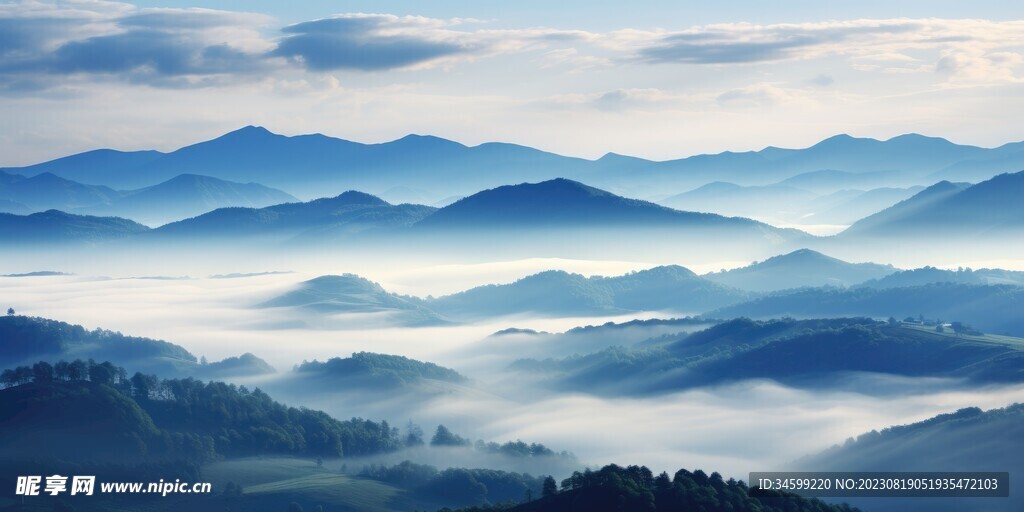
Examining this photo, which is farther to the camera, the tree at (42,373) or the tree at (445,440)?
the tree at (445,440)

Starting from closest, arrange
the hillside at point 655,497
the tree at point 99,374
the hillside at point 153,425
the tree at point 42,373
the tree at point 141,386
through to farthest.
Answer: the hillside at point 655,497, the hillside at point 153,425, the tree at point 42,373, the tree at point 99,374, the tree at point 141,386

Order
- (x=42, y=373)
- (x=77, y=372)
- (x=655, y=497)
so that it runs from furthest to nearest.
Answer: (x=77, y=372) < (x=42, y=373) < (x=655, y=497)

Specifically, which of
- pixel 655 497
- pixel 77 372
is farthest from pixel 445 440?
pixel 655 497

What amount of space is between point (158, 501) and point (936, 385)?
409 ft

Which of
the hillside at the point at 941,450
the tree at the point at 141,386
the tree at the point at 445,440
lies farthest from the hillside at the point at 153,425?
the hillside at the point at 941,450

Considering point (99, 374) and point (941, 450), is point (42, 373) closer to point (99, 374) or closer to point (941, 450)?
point (99, 374)

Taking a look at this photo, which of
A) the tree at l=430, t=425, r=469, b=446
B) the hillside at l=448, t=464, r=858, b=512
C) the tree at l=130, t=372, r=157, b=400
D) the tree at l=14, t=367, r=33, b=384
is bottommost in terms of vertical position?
the hillside at l=448, t=464, r=858, b=512

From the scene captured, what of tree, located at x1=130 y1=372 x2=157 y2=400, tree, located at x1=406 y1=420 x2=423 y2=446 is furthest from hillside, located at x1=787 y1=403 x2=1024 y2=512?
tree, located at x1=130 y1=372 x2=157 y2=400

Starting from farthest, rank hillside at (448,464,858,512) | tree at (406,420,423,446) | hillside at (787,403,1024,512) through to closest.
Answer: tree at (406,420,423,446), hillside at (787,403,1024,512), hillside at (448,464,858,512)

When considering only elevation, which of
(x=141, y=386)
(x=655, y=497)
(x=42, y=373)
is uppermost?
(x=42, y=373)

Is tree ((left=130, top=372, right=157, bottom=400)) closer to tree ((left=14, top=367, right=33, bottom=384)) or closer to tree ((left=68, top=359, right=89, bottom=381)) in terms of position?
tree ((left=68, top=359, right=89, bottom=381))

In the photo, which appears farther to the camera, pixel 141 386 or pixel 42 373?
pixel 141 386

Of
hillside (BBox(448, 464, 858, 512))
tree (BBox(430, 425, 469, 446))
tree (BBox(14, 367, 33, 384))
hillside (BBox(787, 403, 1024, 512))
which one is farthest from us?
tree (BBox(430, 425, 469, 446))

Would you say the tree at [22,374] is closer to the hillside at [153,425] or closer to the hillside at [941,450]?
the hillside at [153,425]
